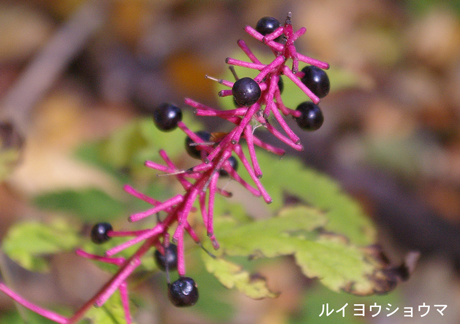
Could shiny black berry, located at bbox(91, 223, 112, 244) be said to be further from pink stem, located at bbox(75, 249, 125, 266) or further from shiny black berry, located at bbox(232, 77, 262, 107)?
shiny black berry, located at bbox(232, 77, 262, 107)

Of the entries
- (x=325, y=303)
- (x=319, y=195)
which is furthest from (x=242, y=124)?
(x=325, y=303)

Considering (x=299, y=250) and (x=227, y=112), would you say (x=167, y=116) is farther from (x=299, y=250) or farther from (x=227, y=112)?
(x=299, y=250)

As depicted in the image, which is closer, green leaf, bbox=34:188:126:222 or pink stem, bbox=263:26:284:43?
pink stem, bbox=263:26:284:43

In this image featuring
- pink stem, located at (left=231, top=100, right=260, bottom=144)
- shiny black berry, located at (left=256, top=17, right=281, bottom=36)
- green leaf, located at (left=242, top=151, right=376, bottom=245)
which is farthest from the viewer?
green leaf, located at (left=242, top=151, right=376, bottom=245)

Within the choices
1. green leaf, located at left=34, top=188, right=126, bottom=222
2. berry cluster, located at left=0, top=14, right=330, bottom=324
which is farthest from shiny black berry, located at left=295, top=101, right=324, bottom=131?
green leaf, located at left=34, top=188, right=126, bottom=222

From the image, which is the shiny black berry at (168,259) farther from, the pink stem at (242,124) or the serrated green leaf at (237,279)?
the pink stem at (242,124)

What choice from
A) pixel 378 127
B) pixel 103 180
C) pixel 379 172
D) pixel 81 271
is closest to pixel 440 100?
pixel 378 127
